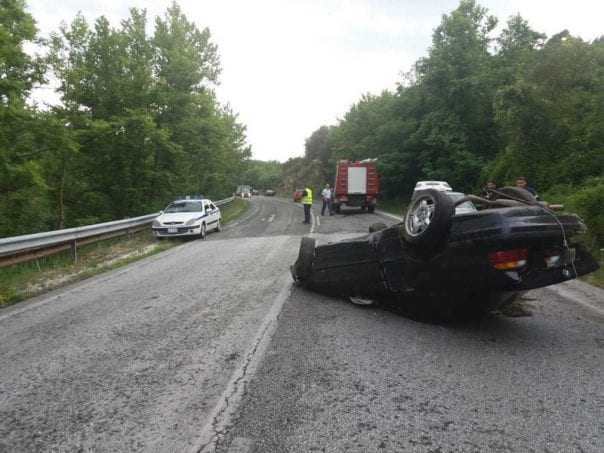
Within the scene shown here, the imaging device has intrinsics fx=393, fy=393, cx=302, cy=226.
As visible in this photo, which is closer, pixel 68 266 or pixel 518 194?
pixel 518 194

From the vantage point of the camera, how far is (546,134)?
15.6m

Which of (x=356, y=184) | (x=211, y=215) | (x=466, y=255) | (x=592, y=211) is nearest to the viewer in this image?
(x=466, y=255)

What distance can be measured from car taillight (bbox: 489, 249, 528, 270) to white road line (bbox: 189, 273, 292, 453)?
2267 millimetres

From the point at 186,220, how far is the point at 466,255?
11.4m

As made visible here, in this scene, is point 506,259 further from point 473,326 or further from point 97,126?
point 97,126

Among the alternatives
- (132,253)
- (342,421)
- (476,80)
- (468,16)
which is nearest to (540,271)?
(342,421)

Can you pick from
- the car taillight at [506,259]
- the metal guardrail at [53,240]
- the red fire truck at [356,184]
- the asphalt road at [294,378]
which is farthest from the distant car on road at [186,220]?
the car taillight at [506,259]

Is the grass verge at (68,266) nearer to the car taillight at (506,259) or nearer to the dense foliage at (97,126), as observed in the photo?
the dense foliage at (97,126)

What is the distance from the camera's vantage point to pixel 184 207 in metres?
15.2

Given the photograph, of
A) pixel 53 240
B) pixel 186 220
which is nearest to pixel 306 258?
pixel 53 240

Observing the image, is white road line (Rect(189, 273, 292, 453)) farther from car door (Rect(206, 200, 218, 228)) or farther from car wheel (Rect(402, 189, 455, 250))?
car door (Rect(206, 200, 218, 228))

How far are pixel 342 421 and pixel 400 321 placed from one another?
2162 millimetres

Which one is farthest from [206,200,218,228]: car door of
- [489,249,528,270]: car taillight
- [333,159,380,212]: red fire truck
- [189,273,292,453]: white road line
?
[489,249,528,270]: car taillight

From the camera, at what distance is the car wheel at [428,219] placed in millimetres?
3766
